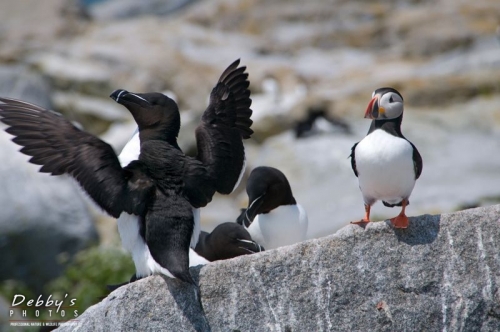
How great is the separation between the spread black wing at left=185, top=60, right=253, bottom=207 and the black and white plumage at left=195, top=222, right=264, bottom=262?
920mm

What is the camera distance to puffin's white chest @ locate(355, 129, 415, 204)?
543cm

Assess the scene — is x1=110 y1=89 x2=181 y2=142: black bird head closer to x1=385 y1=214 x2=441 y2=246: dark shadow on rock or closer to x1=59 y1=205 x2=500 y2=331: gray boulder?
x1=59 y1=205 x2=500 y2=331: gray boulder

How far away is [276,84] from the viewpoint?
893 inches

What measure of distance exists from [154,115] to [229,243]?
1.45 m

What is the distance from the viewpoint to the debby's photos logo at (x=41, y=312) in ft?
→ 32.3

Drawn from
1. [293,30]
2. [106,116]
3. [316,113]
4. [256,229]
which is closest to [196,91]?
[106,116]

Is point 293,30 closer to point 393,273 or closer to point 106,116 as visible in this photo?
point 106,116

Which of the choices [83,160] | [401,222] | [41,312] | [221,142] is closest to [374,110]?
[401,222]

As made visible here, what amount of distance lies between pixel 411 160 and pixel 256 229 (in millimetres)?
2577

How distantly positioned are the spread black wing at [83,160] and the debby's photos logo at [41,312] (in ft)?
13.6

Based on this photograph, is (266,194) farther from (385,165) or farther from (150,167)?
(385,165)

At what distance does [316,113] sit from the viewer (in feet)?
60.2

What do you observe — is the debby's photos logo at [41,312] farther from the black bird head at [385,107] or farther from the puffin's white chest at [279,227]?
the black bird head at [385,107]

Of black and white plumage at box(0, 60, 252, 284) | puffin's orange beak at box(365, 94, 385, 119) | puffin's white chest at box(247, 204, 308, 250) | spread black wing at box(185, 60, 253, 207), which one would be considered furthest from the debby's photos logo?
puffin's orange beak at box(365, 94, 385, 119)
